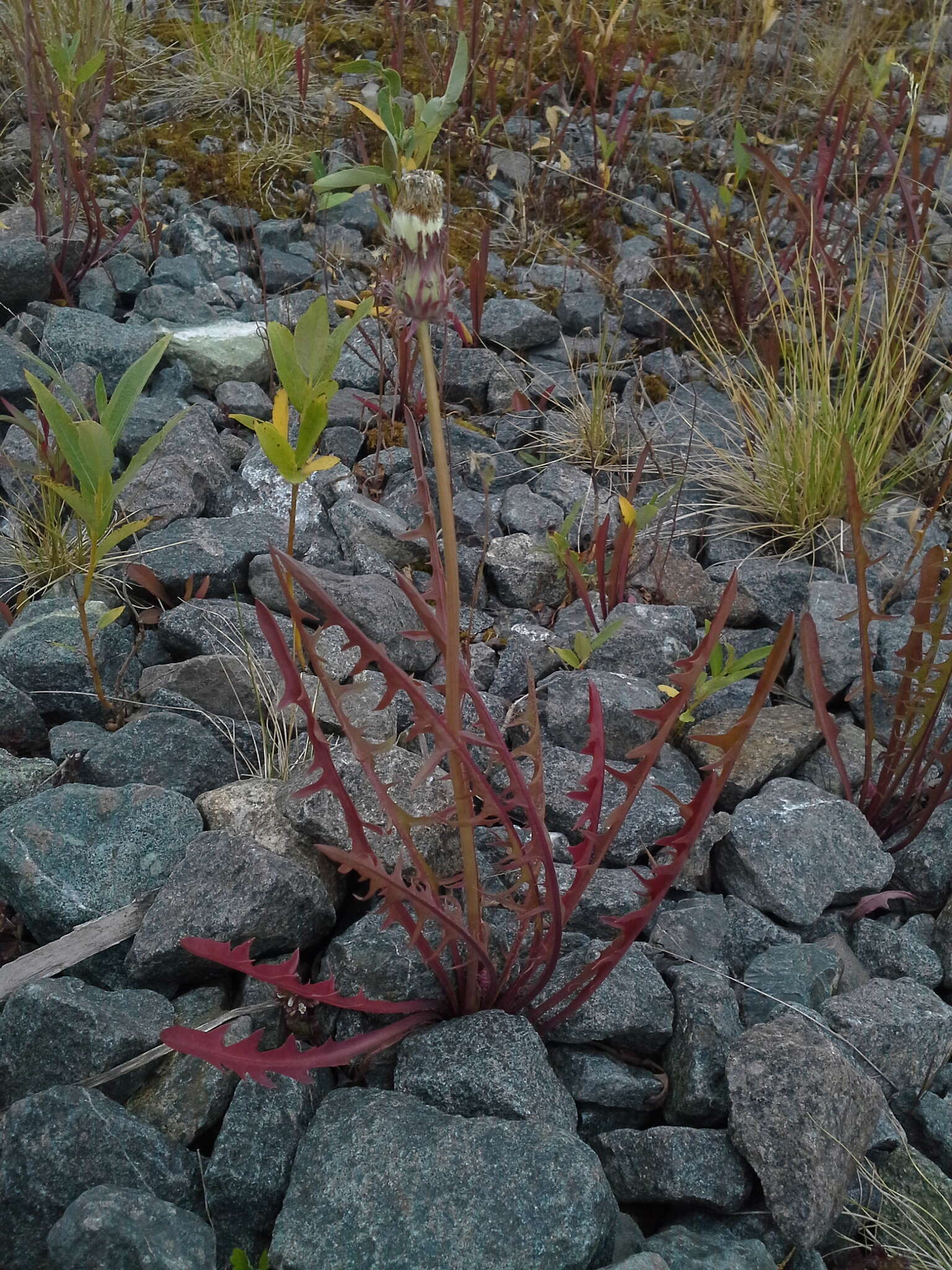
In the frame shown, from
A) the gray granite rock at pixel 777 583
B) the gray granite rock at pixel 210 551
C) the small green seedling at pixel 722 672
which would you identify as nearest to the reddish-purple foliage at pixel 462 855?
the small green seedling at pixel 722 672

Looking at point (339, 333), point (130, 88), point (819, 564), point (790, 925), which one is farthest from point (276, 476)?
point (130, 88)

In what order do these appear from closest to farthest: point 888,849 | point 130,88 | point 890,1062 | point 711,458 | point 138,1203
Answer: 1. point 138,1203
2. point 890,1062
3. point 888,849
4. point 711,458
5. point 130,88

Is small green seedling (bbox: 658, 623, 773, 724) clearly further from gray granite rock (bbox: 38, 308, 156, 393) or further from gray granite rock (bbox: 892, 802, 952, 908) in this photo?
gray granite rock (bbox: 38, 308, 156, 393)

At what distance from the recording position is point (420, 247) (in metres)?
0.91

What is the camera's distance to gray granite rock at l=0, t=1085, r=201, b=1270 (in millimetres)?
1087

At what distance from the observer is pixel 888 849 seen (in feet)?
5.55

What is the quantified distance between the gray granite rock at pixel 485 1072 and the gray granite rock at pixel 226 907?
0.73ft

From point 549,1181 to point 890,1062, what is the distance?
0.50 meters

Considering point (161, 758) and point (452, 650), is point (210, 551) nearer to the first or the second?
point (161, 758)

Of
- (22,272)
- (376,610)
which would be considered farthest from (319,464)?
(22,272)

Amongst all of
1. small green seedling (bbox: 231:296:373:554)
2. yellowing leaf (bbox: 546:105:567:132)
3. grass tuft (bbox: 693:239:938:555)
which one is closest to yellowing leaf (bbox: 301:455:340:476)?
small green seedling (bbox: 231:296:373:554)

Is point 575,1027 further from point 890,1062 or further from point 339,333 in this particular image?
point 339,333

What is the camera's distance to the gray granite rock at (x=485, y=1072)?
3.97ft

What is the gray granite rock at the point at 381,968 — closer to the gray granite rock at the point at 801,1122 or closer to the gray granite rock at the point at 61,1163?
the gray granite rock at the point at 61,1163
